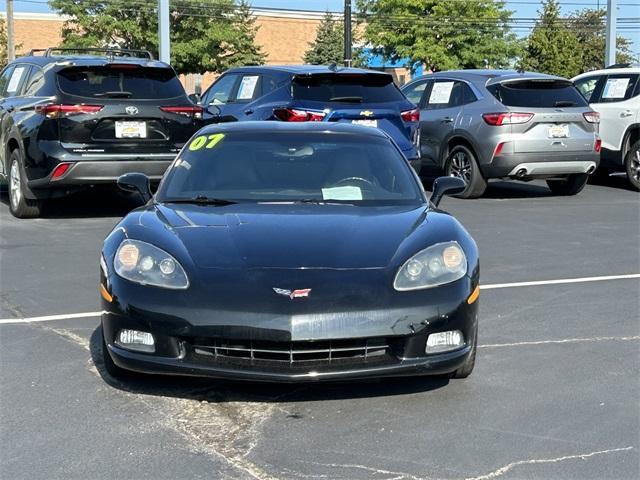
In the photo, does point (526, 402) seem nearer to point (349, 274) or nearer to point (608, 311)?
point (349, 274)

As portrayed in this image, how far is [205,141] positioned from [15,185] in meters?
5.42

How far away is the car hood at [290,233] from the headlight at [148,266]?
115mm

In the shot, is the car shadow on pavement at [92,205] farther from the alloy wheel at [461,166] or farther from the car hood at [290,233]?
the car hood at [290,233]

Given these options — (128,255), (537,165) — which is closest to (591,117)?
→ (537,165)

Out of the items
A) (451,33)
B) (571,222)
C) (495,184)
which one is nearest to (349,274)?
(571,222)

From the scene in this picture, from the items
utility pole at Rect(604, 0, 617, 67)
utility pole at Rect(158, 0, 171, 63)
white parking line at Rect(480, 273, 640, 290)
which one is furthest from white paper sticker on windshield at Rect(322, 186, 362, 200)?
utility pole at Rect(604, 0, 617, 67)

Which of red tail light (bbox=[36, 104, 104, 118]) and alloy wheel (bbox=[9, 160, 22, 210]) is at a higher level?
red tail light (bbox=[36, 104, 104, 118])

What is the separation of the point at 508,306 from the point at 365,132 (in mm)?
1660

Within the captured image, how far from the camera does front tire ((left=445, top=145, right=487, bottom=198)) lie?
13.0 m

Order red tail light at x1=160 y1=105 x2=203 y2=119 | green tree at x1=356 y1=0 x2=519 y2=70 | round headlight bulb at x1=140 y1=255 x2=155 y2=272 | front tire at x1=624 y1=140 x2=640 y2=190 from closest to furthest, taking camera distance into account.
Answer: round headlight bulb at x1=140 y1=255 x2=155 y2=272 < red tail light at x1=160 y1=105 x2=203 y2=119 < front tire at x1=624 y1=140 x2=640 y2=190 < green tree at x1=356 y1=0 x2=519 y2=70

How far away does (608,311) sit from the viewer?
6719 millimetres

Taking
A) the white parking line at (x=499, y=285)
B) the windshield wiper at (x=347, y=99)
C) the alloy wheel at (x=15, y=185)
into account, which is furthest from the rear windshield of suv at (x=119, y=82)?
the white parking line at (x=499, y=285)

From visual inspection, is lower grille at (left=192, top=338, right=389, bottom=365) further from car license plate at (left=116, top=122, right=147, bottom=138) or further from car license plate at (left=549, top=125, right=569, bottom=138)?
car license plate at (left=549, top=125, right=569, bottom=138)

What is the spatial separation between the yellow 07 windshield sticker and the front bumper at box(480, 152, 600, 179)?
7166 millimetres
